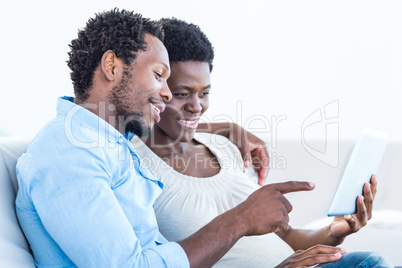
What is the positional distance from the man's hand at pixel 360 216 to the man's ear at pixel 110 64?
792 mm

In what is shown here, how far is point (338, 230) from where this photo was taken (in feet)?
4.63

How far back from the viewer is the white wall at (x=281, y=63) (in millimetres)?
2488

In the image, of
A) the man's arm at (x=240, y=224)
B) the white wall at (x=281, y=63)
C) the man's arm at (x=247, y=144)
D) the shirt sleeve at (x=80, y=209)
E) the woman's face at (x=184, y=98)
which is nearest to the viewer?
the shirt sleeve at (x=80, y=209)

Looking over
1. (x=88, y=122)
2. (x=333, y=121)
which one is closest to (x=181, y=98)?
(x=88, y=122)

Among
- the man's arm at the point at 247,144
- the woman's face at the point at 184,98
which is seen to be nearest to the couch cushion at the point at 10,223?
the woman's face at the point at 184,98

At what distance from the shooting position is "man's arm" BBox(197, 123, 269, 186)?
163 centimetres

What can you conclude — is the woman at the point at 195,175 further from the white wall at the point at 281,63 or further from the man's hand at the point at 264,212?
the white wall at the point at 281,63

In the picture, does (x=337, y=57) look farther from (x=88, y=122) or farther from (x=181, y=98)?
(x=88, y=122)

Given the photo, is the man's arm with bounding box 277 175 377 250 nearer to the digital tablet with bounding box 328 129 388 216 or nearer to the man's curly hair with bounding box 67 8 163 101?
the digital tablet with bounding box 328 129 388 216

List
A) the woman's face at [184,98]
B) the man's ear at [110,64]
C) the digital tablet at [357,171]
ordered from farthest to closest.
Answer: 1. the woman's face at [184,98]
2. the digital tablet at [357,171]
3. the man's ear at [110,64]

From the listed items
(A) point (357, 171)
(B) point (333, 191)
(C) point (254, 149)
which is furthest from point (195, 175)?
(B) point (333, 191)

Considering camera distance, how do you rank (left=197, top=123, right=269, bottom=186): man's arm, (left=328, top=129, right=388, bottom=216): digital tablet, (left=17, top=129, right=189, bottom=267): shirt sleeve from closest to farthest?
(left=17, top=129, right=189, bottom=267): shirt sleeve
(left=328, top=129, right=388, bottom=216): digital tablet
(left=197, top=123, right=269, bottom=186): man's arm

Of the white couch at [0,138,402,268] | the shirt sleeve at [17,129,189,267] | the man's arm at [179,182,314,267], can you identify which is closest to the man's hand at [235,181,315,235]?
the man's arm at [179,182,314,267]

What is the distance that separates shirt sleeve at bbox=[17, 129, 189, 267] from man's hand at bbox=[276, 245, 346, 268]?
0.42 m
